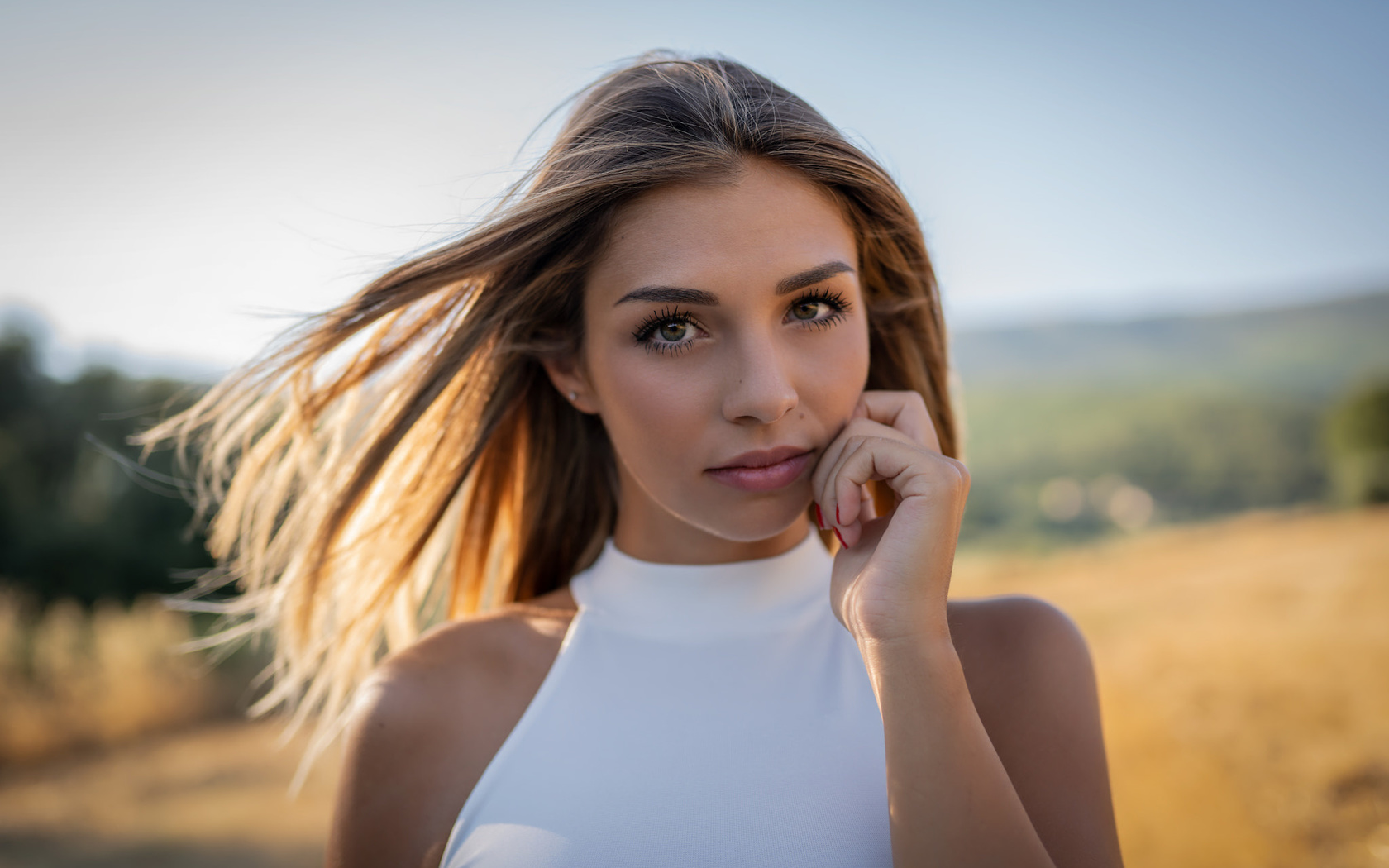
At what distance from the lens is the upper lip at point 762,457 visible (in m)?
2.04

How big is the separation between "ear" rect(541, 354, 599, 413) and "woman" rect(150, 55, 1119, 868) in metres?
0.02

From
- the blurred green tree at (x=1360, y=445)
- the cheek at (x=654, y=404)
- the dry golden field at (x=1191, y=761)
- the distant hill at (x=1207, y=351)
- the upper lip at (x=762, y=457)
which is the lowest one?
the distant hill at (x=1207, y=351)

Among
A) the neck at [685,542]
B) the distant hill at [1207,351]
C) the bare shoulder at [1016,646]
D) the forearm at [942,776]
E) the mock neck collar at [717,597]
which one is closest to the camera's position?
the forearm at [942,776]

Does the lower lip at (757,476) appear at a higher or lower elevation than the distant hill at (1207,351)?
higher

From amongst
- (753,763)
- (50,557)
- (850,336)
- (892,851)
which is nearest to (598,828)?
(753,763)

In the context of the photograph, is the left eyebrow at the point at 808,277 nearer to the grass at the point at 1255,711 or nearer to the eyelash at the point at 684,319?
the eyelash at the point at 684,319

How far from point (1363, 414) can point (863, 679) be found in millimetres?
17439

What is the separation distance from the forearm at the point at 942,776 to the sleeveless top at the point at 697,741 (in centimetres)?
26

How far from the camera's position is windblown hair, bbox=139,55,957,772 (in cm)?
226

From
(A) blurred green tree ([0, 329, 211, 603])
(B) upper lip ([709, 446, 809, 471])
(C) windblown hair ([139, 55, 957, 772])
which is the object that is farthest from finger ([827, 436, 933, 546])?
(A) blurred green tree ([0, 329, 211, 603])

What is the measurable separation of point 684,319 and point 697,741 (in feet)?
3.67

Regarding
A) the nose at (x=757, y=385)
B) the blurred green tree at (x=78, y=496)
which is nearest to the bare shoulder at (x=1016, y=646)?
the nose at (x=757, y=385)

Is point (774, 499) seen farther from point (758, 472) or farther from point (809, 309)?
point (809, 309)

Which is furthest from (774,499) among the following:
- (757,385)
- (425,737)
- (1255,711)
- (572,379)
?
(1255,711)
